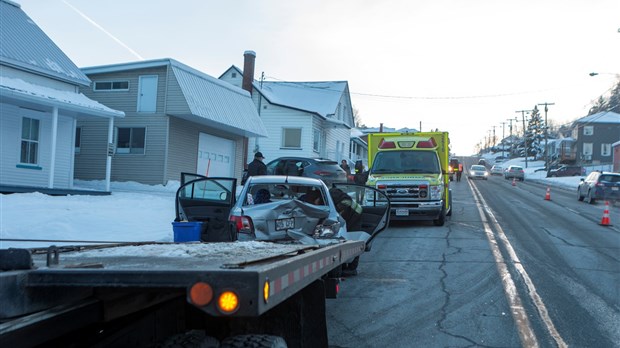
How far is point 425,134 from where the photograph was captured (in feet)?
55.5

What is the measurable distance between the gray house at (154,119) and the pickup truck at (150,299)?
64.7 ft

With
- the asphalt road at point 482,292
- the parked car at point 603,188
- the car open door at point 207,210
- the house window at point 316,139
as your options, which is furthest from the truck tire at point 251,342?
the house window at point 316,139

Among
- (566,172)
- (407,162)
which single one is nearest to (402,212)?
(407,162)

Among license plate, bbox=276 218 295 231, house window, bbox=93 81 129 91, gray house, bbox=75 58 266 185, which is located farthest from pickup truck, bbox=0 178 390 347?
house window, bbox=93 81 129 91

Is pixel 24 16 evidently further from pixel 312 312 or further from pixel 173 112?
pixel 312 312

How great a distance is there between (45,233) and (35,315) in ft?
30.9

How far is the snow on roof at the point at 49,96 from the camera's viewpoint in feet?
51.9

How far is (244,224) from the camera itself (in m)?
7.46

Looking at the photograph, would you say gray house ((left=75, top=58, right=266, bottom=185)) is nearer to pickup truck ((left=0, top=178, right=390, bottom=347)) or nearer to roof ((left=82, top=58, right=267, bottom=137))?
roof ((left=82, top=58, right=267, bottom=137))

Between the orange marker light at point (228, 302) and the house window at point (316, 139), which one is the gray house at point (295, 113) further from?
the orange marker light at point (228, 302)

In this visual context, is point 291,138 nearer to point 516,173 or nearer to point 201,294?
point 516,173

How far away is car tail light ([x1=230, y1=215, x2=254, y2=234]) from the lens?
293 inches

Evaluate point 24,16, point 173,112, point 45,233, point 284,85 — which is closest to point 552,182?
point 284,85

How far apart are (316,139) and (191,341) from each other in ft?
115
